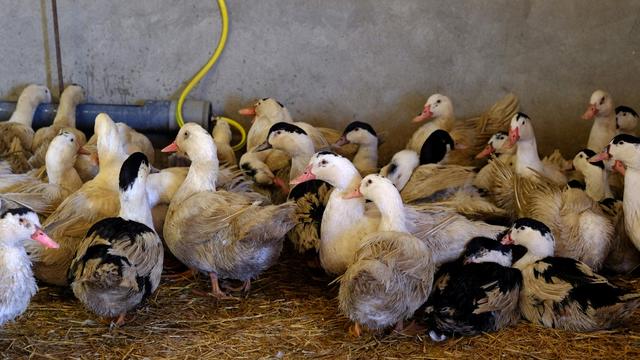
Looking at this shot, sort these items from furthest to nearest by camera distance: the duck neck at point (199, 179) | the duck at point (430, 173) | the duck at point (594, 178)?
the duck at point (594, 178) < the duck at point (430, 173) < the duck neck at point (199, 179)

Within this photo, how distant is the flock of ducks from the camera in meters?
4.04

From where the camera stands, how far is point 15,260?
→ 398cm

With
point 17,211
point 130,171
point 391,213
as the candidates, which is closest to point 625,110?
point 391,213

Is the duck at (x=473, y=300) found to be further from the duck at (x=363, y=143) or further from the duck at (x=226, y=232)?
the duck at (x=363, y=143)

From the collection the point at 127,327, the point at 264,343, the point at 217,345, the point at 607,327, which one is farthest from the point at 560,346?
the point at 127,327

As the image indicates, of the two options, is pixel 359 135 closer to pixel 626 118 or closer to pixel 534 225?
pixel 534 225

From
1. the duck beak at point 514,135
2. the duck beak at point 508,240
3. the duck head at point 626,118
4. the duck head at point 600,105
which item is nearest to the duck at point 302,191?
the duck beak at point 508,240

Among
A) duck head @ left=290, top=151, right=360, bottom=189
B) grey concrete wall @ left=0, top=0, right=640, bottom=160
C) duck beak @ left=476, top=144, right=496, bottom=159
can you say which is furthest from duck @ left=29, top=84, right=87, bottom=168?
duck beak @ left=476, top=144, right=496, bottom=159

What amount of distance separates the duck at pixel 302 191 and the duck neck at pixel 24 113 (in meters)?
2.11

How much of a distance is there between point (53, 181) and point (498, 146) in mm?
3360

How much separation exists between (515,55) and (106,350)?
4084mm

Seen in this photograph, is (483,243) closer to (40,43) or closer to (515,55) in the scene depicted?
(515,55)

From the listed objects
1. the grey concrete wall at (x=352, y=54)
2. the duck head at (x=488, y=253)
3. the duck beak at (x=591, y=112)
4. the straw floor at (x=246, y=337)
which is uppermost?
the grey concrete wall at (x=352, y=54)

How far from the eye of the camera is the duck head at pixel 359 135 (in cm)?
589
